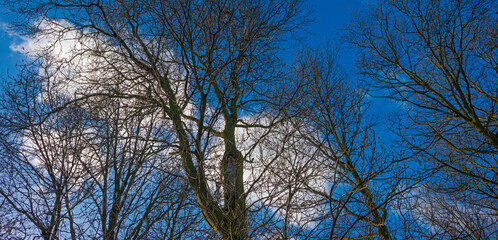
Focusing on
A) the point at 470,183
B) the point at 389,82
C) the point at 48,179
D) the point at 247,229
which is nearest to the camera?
the point at 247,229

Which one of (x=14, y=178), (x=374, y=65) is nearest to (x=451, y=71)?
(x=374, y=65)

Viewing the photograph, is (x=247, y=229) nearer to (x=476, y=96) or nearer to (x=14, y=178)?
(x=14, y=178)

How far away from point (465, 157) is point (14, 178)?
878 cm

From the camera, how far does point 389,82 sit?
811 centimetres

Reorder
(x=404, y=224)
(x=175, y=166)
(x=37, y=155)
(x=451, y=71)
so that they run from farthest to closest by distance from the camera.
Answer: (x=451, y=71) → (x=37, y=155) → (x=175, y=166) → (x=404, y=224)

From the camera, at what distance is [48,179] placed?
17.1 ft

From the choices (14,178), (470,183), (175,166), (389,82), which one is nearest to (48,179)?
(14,178)

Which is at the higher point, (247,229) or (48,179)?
(48,179)

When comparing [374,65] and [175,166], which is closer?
[175,166]

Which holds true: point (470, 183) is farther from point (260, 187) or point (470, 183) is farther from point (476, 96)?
point (260, 187)

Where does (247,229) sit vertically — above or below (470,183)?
below

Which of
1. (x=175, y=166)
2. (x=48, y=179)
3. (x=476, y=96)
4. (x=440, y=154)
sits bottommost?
(x=175, y=166)

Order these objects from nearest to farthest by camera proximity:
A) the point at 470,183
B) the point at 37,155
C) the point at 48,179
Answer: the point at 48,179 → the point at 37,155 → the point at 470,183

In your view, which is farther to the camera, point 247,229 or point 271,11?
point 271,11
